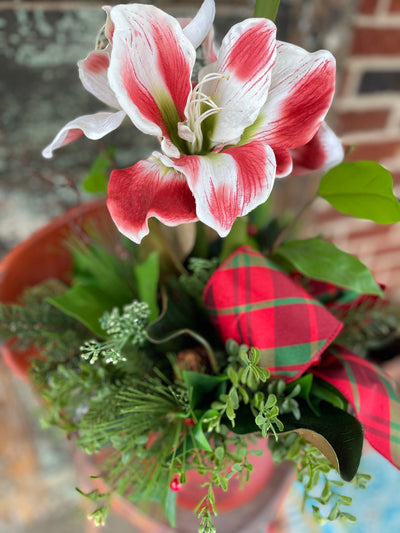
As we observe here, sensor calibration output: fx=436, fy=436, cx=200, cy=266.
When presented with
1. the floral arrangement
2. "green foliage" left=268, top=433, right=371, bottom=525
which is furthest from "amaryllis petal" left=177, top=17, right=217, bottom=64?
"green foliage" left=268, top=433, right=371, bottom=525

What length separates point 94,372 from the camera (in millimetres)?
430

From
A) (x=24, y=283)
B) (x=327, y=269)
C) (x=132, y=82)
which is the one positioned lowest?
(x=24, y=283)

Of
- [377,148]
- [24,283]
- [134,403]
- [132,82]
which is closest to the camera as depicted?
[132,82]

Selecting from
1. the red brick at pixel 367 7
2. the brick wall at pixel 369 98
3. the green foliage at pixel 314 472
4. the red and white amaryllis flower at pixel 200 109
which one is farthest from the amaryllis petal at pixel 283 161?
the red brick at pixel 367 7

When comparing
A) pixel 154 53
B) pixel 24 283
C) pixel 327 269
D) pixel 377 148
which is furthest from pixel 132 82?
pixel 377 148

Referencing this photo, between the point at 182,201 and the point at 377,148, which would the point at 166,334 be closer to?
the point at 182,201

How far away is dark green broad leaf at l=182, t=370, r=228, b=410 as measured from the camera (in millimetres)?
389

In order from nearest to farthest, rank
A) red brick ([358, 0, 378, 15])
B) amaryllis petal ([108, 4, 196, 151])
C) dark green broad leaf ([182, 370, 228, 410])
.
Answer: amaryllis petal ([108, 4, 196, 151]) < dark green broad leaf ([182, 370, 228, 410]) < red brick ([358, 0, 378, 15])

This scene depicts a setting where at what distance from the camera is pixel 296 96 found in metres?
0.33

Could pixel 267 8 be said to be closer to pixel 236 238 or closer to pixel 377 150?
pixel 236 238

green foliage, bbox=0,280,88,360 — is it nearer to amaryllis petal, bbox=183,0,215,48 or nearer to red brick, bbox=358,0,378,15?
amaryllis petal, bbox=183,0,215,48

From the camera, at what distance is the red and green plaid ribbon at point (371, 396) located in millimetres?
361

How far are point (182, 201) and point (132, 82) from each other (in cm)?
9

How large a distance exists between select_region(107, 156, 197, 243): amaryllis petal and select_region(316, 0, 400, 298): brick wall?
39 cm
